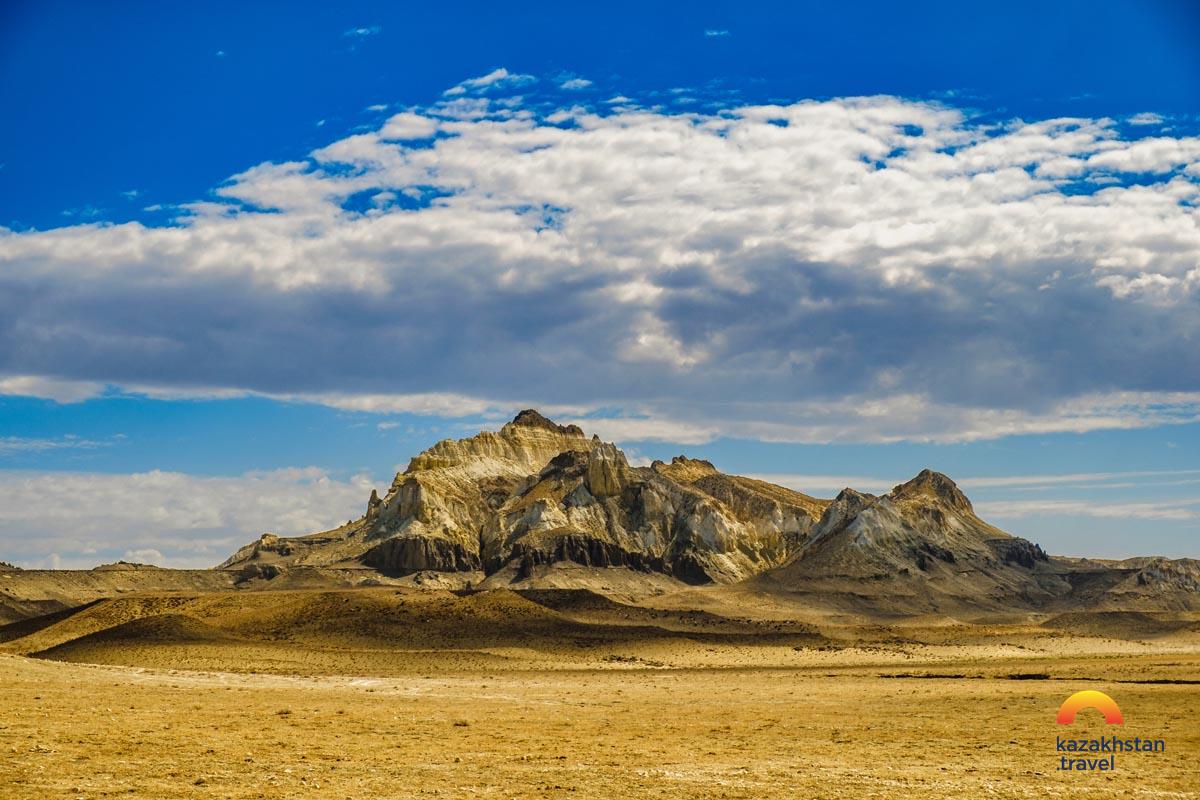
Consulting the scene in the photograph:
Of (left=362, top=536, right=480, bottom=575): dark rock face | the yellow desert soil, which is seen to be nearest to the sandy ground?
the yellow desert soil

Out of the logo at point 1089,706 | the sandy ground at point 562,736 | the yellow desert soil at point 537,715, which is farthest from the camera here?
the logo at point 1089,706

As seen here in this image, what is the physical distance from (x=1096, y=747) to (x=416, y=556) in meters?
166

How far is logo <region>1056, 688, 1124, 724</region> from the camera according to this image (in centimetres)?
3888

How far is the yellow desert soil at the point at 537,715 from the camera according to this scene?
26625mm

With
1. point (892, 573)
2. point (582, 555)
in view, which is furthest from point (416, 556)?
point (892, 573)

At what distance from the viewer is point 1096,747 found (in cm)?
3312

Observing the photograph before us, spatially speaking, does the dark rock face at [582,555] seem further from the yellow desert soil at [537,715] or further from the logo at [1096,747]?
the logo at [1096,747]

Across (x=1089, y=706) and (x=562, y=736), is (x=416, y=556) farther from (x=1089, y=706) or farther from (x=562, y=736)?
(x=562, y=736)

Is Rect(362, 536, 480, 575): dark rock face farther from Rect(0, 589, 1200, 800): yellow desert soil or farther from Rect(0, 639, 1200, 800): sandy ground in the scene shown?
Rect(0, 639, 1200, 800): sandy ground

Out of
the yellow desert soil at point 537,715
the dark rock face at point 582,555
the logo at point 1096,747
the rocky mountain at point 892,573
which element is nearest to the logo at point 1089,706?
the logo at point 1096,747

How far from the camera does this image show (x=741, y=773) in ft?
92.6

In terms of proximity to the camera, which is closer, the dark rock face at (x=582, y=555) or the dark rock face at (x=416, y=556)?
the dark rock face at (x=582, y=555)

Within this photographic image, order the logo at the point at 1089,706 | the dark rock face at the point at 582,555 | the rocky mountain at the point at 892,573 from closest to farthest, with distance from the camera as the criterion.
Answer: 1. the logo at the point at 1089,706
2. the rocky mountain at the point at 892,573
3. the dark rock face at the point at 582,555

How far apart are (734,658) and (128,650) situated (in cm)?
3518
